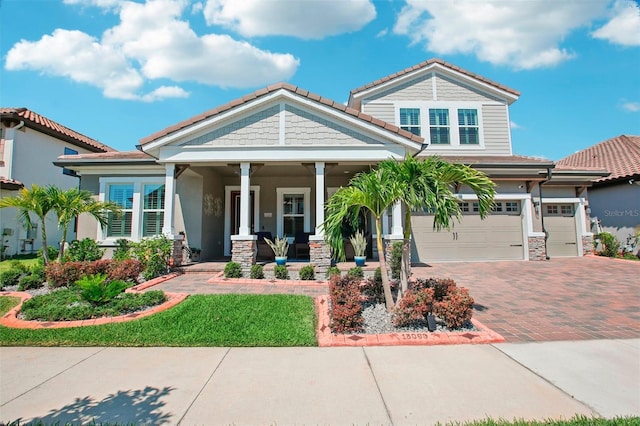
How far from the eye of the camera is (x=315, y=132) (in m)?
9.66

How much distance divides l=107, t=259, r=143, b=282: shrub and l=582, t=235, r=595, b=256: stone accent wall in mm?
16504

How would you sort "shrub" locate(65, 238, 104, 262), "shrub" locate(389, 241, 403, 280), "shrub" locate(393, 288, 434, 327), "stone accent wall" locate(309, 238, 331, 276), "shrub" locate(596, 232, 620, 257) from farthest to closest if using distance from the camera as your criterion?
"shrub" locate(596, 232, 620, 257), "shrub" locate(65, 238, 104, 262), "stone accent wall" locate(309, 238, 331, 276), "shrub" locate(389, 241, 403, 280), "shrub" locate(393, 288, 434, 327)

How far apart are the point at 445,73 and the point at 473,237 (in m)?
7.48

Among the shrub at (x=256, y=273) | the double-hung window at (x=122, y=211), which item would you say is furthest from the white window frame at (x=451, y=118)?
the double-hung window at (x=122, y=211)

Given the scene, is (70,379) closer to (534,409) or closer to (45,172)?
(534,409)

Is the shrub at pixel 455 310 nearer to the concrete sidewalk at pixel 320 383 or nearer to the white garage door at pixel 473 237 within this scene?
the concrete sidewalk at pixel 320 383

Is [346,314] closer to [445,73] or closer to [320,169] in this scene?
[320,169]

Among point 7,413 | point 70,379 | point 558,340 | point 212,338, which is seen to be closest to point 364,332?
point 212,338

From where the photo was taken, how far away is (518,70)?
11.6 m

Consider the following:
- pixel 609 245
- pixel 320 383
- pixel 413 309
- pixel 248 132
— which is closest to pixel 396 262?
pixel 413 309

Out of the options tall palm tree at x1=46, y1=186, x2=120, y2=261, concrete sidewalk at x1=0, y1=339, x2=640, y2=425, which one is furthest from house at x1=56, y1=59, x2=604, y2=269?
concrete sidewalk at x1=0, y1=339, x2=640, y2=425

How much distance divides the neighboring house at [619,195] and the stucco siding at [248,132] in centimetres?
1460

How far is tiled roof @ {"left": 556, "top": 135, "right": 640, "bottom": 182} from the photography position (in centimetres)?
1445

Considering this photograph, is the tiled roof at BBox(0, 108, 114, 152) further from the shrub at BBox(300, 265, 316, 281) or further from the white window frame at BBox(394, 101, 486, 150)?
the white window frame at BBox(394, 101, 486, 150)
